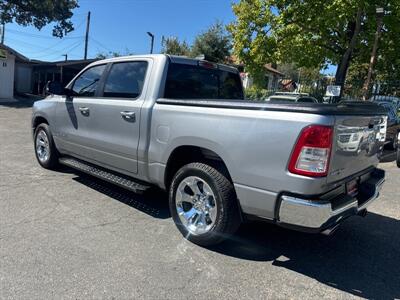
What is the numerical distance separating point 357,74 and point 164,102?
35.9 meters

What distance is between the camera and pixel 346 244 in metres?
4.09

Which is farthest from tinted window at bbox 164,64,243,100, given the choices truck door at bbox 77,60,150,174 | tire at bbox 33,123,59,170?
tire at bbox 33,123,59,170

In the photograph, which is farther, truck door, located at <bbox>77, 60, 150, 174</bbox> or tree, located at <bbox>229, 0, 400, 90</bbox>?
tree, located at <bbox>229, 0, 400, 90</bbox>

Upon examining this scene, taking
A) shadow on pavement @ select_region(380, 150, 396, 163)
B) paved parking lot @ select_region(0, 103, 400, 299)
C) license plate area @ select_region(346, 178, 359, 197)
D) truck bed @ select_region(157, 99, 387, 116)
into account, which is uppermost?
truck bed @ select_region(157, 99, 387, 116)

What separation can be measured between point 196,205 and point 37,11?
3143 cm

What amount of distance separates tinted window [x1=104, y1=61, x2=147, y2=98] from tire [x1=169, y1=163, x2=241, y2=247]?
1.27m

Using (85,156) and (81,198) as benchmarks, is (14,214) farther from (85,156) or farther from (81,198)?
(85,156)

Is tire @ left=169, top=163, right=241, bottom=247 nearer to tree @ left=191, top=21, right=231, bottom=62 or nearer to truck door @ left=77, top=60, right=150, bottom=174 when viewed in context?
truck door @ left=77, top=60, right=150, bottom=174

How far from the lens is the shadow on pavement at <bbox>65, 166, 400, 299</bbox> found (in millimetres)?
3275

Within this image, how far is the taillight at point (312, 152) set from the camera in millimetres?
2830

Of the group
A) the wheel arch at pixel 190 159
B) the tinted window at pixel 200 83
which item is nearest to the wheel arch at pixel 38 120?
the tinted window at pixel 200 83

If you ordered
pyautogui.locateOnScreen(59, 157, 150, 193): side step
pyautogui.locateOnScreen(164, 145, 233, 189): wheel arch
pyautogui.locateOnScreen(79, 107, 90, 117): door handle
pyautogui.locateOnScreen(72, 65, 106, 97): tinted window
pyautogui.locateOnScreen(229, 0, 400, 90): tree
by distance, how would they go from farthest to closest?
pyautogui.locateOnScreen(229, 0, 400, 90): tree → pyautogui.locateOnScreen(72, 65, 106, 97): tinted window → pyautogui.locateOnScreen(79, 107, 90, 117): door handle → pyautogui.locateOnScreen(59, 157, 150, 193): side step → pyautogui.locateOnScreen(164, 145, 233, 189): wheel arch

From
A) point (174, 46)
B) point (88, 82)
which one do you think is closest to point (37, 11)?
point (174, 46)

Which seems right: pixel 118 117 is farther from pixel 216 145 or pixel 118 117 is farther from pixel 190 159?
pixel 216 145
